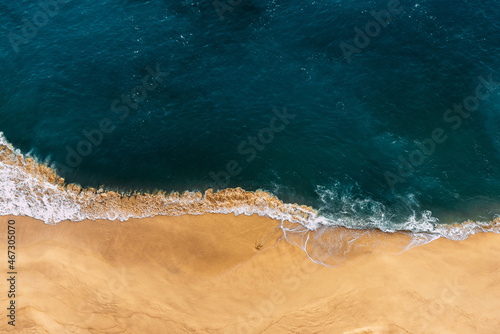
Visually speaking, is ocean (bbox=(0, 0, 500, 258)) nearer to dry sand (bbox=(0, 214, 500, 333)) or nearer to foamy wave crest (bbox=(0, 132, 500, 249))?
foamy wave crest (bbox=(0, 132, 500, 249))

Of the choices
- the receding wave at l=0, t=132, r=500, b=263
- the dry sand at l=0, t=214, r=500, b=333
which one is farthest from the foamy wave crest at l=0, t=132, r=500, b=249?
the dry sand at l=0, t=214, r=500, b=333

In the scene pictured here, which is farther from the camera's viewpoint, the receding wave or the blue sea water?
the blue sea water

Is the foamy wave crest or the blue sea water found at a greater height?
the blue sea water

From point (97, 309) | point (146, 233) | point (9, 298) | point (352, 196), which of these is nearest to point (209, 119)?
point (146, 233)

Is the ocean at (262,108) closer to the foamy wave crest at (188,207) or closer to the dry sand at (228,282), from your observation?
the foamy wave crest at (188,207)

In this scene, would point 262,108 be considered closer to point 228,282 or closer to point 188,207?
point 188,207

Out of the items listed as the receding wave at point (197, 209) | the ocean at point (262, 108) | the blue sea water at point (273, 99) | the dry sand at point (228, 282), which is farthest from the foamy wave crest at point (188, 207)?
the dry sand at point (228, 282)

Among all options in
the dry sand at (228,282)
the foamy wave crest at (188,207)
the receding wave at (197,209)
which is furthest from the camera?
the foamy wave crest at (188,207)

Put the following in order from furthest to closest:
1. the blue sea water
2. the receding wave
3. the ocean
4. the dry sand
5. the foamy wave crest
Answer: the blue sea water
the ocean
the foamy wave crest
the receding wave
the dry sand
